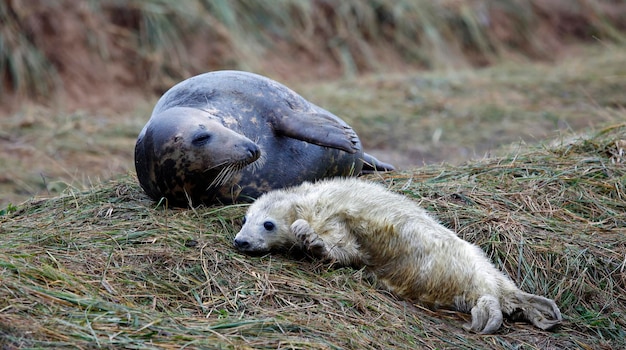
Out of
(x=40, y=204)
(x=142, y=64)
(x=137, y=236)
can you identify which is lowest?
(x=142, y=64)

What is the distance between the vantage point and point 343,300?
351cm

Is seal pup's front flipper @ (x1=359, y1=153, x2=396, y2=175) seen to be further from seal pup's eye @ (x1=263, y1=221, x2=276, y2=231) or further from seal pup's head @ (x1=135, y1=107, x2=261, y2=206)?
seal pup's eye @ (x1=263, y1=221, x2=276, y2=231)

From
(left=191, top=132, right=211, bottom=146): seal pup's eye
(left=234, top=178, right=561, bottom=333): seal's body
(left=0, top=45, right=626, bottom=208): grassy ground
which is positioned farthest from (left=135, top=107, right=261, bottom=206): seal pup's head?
(left=0, top=45, right=626, bottom=208): grassy ground

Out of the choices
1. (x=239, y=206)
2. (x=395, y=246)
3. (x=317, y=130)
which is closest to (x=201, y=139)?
(x=239, y=206)

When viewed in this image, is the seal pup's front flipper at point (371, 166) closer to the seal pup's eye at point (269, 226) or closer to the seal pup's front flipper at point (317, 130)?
the seal pup's front flipper at point (317, 130)

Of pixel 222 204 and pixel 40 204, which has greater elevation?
pixel 222 204

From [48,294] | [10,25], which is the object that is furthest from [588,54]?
[48,294]

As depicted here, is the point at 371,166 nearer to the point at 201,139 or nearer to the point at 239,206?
the point at 239,206

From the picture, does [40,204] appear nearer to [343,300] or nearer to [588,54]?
[343,300]

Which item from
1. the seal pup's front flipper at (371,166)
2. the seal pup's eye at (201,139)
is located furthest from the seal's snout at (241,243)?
the seal pup's front flipper at (371,166)

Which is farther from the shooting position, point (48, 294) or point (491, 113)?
point (491, 113)

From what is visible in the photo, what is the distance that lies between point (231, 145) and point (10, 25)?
19.7 feet

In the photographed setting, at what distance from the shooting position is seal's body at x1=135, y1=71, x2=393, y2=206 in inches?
165

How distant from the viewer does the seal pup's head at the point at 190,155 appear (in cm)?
416
